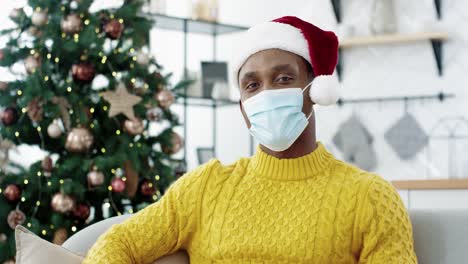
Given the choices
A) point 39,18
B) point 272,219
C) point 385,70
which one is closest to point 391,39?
point 385,70

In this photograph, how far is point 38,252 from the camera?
1.73 metres

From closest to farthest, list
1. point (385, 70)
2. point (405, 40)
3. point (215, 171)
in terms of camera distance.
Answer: point (215, 171) → point (405, 40) → point (385, 70)

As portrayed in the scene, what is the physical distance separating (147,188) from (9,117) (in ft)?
2.12

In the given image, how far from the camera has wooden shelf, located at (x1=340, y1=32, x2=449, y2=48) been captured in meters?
4.14

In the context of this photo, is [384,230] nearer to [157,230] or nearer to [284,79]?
[284,79]

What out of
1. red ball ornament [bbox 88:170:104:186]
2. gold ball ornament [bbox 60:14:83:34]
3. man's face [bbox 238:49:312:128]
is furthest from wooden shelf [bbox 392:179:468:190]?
man's face [bbox 238:49:312:128]

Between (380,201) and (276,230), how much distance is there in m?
0.22

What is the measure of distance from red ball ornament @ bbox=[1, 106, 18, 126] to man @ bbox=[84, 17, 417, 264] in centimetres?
176

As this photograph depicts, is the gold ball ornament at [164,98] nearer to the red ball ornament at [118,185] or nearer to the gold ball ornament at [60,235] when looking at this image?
the red ball ornament at [118,185]

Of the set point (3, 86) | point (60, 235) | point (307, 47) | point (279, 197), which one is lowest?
point (60, 235)

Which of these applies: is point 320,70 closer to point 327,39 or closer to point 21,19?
point 327,39

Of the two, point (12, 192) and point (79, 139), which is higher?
point (79, 139)

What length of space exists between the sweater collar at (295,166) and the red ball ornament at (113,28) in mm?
1809

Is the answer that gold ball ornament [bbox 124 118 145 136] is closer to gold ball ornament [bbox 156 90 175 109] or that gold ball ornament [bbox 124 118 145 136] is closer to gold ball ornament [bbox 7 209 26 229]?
gold ball ornament [bbox 156 90 175 109]
